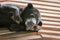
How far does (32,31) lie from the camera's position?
1461 millimetres

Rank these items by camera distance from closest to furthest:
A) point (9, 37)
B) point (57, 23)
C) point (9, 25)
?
point (9, 37), point (9, 25), point (57, 23)

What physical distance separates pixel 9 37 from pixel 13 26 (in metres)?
0.12

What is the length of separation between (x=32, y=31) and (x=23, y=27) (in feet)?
0.30

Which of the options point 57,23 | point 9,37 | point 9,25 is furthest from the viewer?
point 57,23

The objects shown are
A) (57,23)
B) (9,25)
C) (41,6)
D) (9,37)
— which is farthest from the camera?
(41,6)

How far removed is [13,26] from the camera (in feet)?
4.79

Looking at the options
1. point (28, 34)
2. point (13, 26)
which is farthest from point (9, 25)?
point (28, 34)

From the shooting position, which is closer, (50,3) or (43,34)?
(43,34)

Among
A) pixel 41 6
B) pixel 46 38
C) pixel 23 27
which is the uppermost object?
pixel 41 6

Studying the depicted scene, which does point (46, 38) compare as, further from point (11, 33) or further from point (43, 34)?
point (11, 33)

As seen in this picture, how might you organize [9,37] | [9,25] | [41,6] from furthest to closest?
[41,6] → [9,25] → [9,37]

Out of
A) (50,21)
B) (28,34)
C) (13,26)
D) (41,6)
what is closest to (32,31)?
(28,34)

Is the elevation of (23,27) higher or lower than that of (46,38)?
higher

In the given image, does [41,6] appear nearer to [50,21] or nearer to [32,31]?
[50,21]
